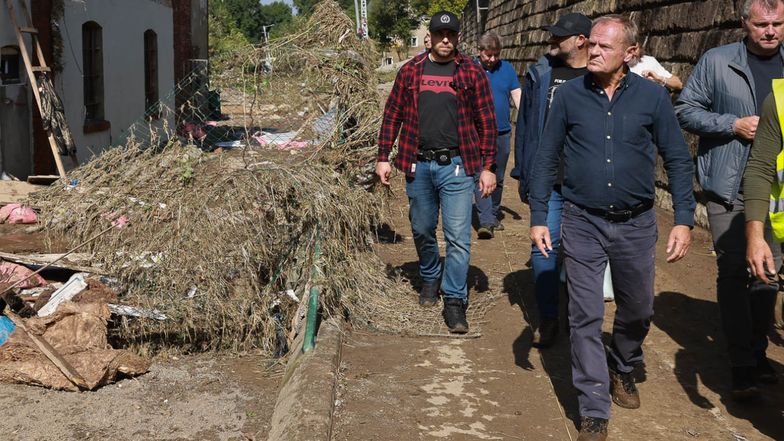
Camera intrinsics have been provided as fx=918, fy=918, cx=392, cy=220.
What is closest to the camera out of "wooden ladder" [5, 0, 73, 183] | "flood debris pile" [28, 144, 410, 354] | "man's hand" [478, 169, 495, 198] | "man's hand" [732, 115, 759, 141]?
"man's hand" [732, 115, 759, 141]

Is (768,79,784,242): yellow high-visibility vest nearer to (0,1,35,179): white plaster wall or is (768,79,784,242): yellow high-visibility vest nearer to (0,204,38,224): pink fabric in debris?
(0,204,38,224): pink fabric in debris

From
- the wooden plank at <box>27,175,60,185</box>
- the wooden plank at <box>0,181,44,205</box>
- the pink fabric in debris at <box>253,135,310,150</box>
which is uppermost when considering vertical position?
the pink fabric in debris at <box>253,135,310,150</box>

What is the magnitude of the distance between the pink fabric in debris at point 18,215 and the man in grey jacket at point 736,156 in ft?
21.3

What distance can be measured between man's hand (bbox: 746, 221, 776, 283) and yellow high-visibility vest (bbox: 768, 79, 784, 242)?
0.21ft

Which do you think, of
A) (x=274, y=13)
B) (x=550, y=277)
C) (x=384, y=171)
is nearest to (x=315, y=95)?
(x=384, y=171)

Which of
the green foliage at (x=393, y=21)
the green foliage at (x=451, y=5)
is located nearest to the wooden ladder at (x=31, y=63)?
the green foliage at (x=451, y=5)

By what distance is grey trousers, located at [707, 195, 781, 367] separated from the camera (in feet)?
16.5

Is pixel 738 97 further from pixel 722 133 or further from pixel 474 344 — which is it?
pixel 474 344

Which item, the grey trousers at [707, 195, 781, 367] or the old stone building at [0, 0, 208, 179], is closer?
the grey trousers at [707, 195, 781, 367]

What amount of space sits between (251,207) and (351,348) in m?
1.10

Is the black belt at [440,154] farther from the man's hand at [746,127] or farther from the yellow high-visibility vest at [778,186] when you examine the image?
the yellow high-visibility vest at [778,186]

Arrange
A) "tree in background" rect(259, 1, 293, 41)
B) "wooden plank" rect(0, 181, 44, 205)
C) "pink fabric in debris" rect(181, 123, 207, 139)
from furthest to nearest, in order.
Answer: "tree in background" rect(259, 1, 293, 41) < "pink fabric in debris" rect(181, 123, 207, 139) < "wooden plank" rect(0, 181, 44, 205)

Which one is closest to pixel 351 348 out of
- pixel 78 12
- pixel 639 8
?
pixel 639 8

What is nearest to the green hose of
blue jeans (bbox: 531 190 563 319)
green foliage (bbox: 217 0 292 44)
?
blue jeans (bbox: 531 190 563 319)
